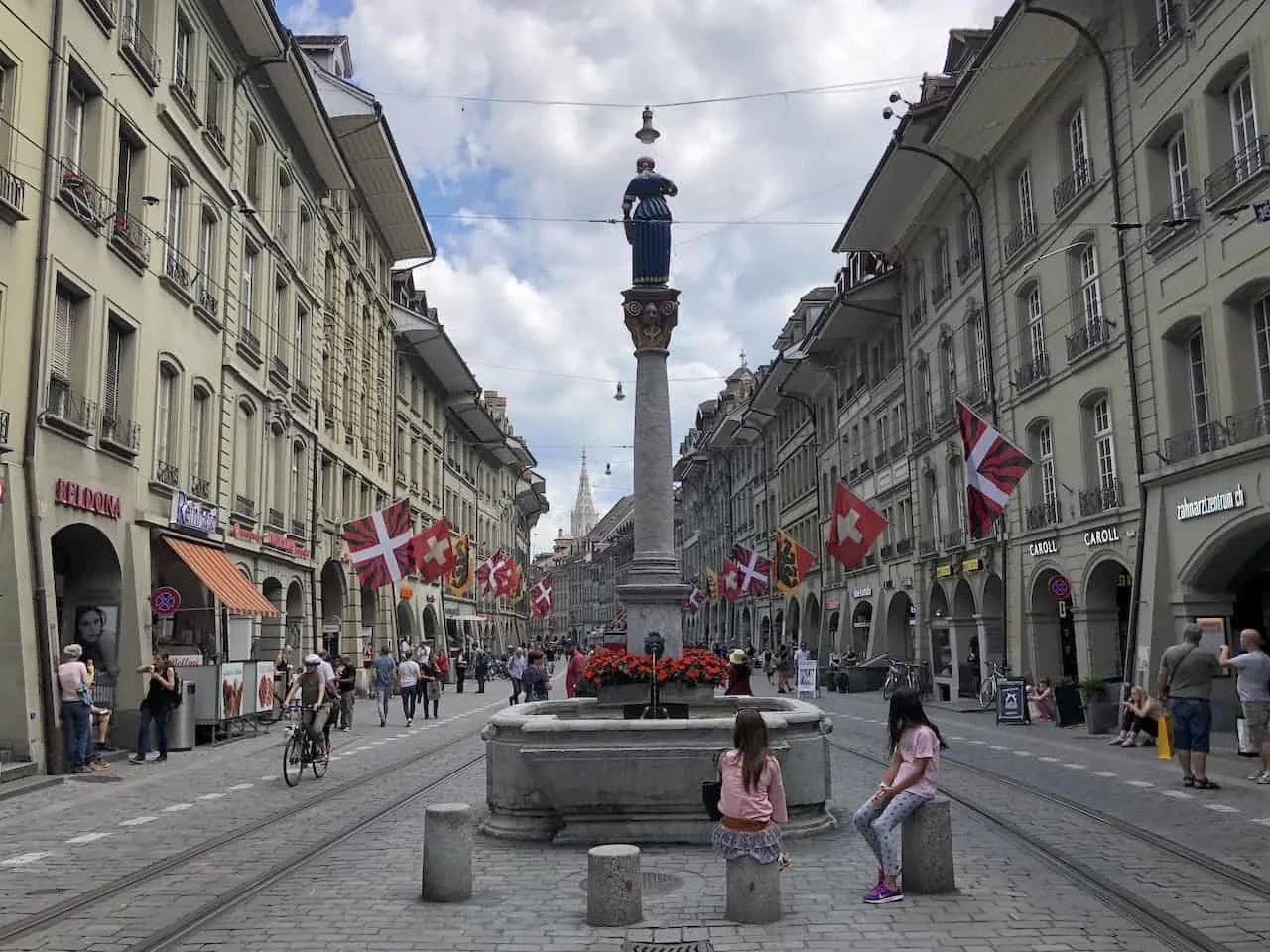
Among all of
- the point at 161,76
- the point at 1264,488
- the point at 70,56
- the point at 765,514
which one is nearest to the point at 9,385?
the point at 70,56

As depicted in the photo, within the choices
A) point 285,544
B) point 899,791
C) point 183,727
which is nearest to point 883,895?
point 899,791

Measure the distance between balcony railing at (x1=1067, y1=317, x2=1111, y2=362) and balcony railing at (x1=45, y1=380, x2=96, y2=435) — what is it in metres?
18.4

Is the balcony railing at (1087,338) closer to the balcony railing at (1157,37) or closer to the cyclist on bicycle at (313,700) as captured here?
the balcony railing at (1157,37)

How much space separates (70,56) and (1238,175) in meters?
18.0

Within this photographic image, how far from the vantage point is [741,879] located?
24.4ft

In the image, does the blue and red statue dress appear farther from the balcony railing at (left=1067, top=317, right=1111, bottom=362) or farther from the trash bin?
the trash bin

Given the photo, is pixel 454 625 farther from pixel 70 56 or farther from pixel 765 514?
pixel 70 56

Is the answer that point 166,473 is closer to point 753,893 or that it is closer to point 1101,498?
point 753,893

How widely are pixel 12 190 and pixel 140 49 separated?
5459mm

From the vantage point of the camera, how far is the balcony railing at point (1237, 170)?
1723 cm

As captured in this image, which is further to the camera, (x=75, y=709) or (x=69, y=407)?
(x=69, y=407)

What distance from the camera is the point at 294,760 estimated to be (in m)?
15.2

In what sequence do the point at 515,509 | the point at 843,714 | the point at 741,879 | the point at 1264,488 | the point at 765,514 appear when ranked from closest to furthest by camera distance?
the point at 741,879
the point at 1264,488
the point at 843,714
the point at 765,514
the point at 515,509

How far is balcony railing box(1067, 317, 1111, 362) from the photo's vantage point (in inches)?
898
